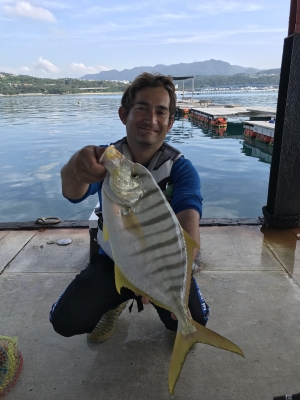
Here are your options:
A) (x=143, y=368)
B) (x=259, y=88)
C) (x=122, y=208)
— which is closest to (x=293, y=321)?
(x=143, y=368)

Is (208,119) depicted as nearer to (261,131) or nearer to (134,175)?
(261,131)

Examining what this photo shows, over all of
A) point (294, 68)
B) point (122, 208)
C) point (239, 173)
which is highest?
point (294, 68)

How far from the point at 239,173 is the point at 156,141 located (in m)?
13.4

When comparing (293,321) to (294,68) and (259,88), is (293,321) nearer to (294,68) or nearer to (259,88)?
(294,68)

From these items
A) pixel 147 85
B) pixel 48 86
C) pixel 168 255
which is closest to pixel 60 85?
pixel 48 86

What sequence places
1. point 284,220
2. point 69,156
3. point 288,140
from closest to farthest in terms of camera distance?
point 288,140, point 284,220, point 69,156

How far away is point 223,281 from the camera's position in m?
3.49

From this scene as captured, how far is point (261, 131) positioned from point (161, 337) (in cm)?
2128

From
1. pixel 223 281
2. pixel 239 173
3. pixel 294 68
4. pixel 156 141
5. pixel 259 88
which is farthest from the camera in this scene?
pixel 259 88

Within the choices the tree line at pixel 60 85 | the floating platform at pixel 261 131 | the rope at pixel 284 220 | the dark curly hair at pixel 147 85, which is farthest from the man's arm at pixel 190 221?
the tree line at pixel 60 85

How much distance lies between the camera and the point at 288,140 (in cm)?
471

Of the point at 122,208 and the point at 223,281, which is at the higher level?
the point at 122,208

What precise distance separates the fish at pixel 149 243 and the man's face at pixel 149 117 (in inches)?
36.8

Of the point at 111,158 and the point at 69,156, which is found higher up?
the point at 111,158
